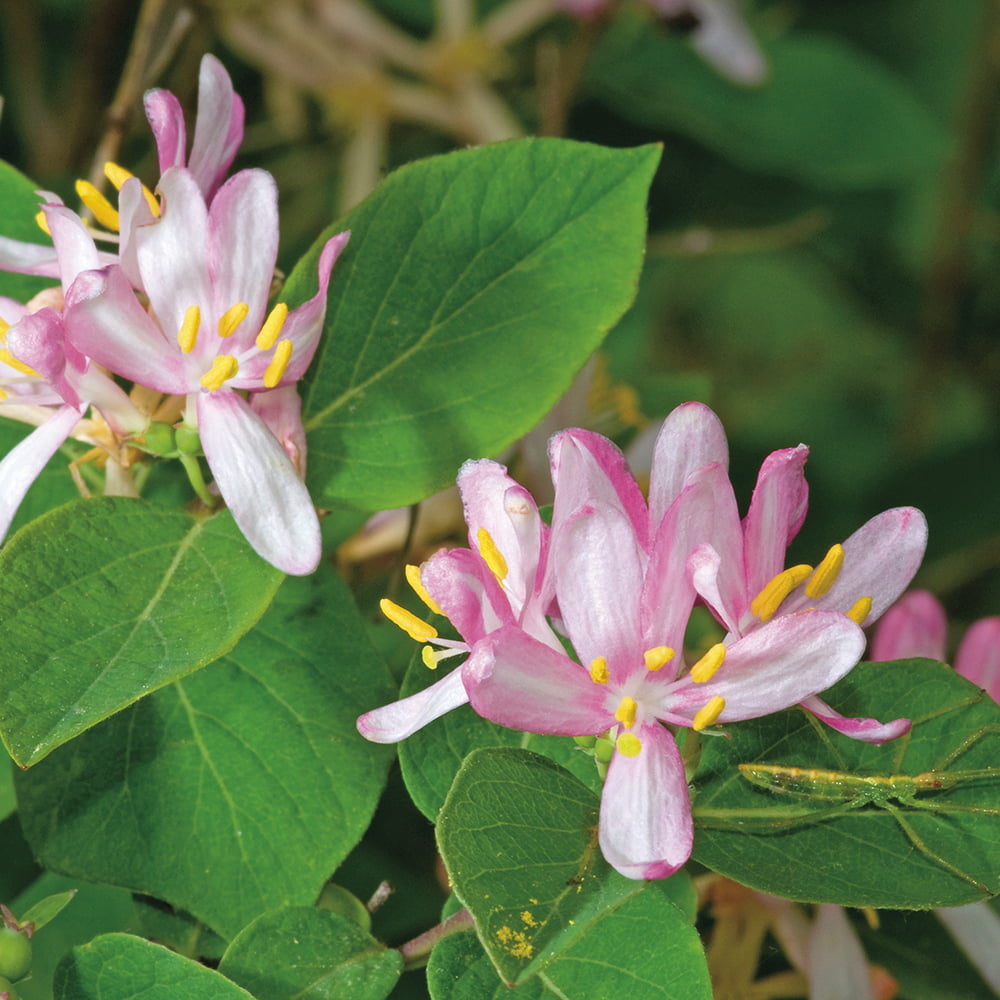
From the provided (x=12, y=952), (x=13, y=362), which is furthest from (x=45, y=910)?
(x=13, y=362)

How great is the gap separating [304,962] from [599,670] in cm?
18

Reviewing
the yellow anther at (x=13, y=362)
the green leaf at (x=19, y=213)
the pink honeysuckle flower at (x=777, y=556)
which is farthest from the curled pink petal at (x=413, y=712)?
the green leaf at (x=19, y=213)

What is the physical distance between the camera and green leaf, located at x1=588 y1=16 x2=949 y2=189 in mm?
1317

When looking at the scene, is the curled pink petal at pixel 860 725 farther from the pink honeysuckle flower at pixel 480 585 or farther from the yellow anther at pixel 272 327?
the yellow anther at pixel 272 327

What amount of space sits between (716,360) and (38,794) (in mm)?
1512

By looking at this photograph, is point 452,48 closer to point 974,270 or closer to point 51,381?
point 974,270

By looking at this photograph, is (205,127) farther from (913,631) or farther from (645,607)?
(913,631)

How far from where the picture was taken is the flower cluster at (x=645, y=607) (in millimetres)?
429

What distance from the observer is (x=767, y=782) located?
0.48 metres

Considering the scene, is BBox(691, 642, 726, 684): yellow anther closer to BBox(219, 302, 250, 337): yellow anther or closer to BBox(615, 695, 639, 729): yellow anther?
BBox(615, 695, 639, 729): yellow anther

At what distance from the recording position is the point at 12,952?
0.47 meters

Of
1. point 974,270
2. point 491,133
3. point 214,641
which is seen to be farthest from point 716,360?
point 214,641

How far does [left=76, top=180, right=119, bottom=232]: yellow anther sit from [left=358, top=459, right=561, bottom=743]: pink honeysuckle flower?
22 centimetres

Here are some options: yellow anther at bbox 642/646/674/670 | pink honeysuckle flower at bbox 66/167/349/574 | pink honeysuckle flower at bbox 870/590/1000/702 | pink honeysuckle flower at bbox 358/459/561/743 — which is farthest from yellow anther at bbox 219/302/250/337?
pink honeysuckle flower at bbox 870/590/1000/702
